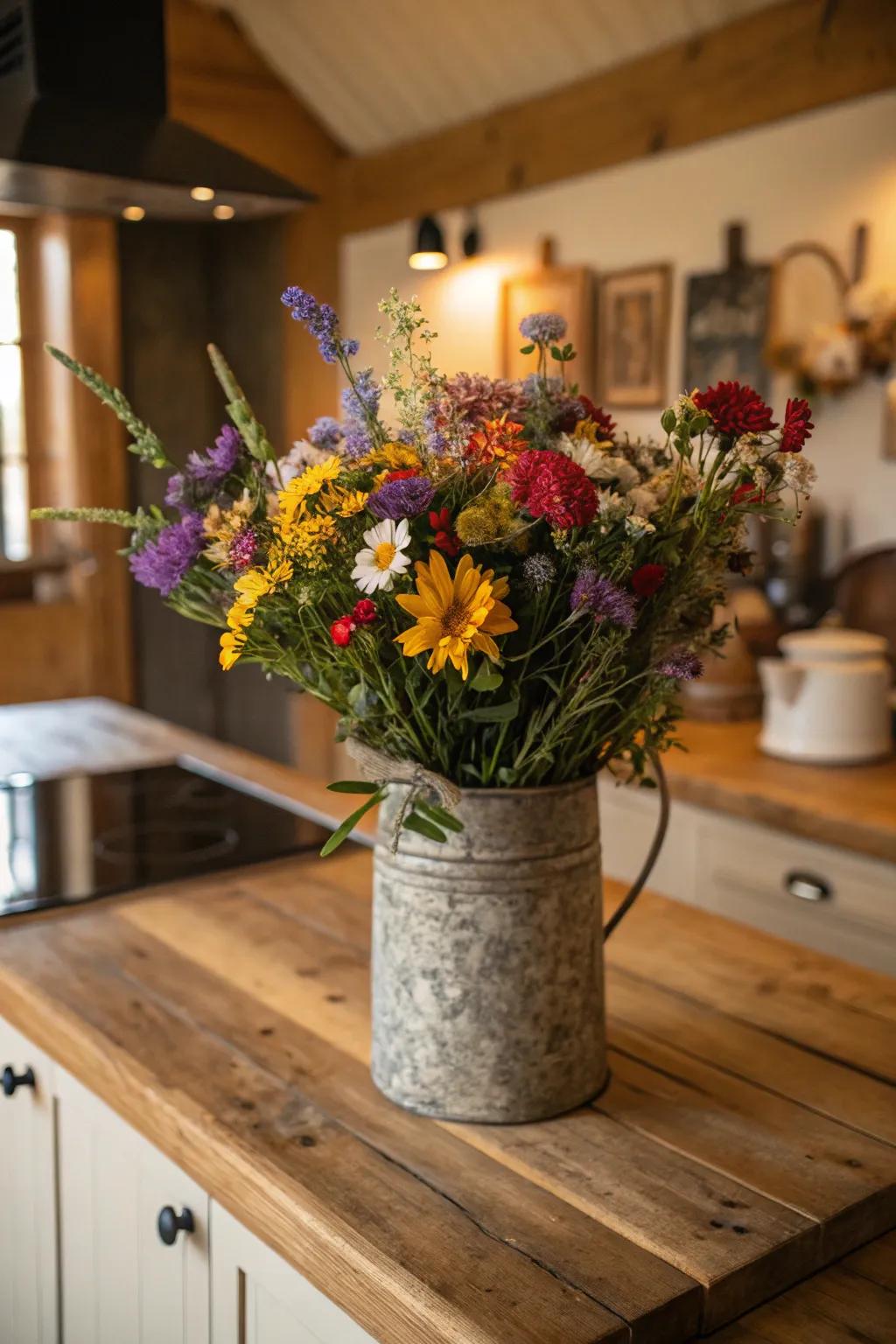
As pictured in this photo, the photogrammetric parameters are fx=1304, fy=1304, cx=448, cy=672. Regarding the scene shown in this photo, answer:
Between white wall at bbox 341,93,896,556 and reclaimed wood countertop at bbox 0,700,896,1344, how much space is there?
199 cm

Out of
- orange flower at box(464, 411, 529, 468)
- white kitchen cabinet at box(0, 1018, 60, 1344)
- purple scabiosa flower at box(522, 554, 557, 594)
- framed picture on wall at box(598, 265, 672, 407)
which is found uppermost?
framed picture on wall at box(598, 265, 672, 407)

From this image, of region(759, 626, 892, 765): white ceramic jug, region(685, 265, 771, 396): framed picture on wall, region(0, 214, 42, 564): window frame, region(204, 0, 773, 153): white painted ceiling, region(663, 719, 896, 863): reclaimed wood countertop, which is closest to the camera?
region(663, 719, 896, 863): reclaimed wood countertop

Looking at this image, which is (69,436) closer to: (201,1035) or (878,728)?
(878,728)

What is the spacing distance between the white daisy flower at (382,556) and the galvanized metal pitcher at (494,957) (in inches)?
8.2

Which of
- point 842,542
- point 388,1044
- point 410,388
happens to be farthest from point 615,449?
point 842,542

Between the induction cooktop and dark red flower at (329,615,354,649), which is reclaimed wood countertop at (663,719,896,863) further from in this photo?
dark red flower at (329,615,354,649)

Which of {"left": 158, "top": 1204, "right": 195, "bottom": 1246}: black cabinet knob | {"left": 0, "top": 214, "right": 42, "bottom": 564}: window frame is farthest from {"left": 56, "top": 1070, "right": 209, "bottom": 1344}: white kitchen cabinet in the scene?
{"left": 0, "top": 214, "right": 42, "bottom": 564}: window frame

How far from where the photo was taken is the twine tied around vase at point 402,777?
977 mm

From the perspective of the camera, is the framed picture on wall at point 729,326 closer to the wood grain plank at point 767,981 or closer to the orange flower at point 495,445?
the wood grain plank at point 767,981

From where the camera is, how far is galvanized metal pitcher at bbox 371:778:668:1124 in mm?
1041

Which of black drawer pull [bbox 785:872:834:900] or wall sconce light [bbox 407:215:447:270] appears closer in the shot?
black drawer pull [bbox 785:872:834:900]

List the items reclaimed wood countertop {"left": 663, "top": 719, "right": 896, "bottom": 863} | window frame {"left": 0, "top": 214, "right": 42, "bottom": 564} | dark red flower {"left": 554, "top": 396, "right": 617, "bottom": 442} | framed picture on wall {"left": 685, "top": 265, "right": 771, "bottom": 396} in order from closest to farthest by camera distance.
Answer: dark red flower {"left": 554, "top": 396, "right": 617, "bottom": 442} → reclaimed wood countertop {"left": 663, "top": 719, "right": 896, "bottom": 863} → framed picture on wall {"left": 685, "top": 265, "right": 771, "bottom": 396} → window frame {"left": 0, "top": 214, "right": 42, "bottom": 564}

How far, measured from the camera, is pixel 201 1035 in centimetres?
123

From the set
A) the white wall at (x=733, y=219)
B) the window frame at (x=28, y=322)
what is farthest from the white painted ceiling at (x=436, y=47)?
the window frame at (x=28, y=322)
